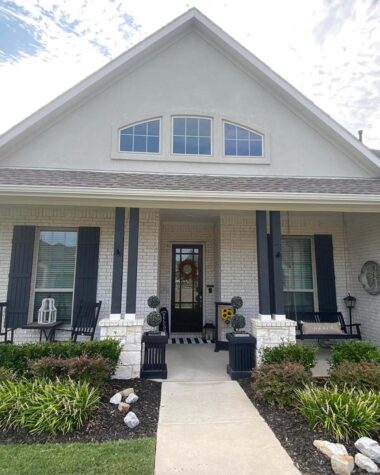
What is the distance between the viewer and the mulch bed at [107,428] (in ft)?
9.47

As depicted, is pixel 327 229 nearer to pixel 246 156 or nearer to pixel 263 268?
pixel 246 156

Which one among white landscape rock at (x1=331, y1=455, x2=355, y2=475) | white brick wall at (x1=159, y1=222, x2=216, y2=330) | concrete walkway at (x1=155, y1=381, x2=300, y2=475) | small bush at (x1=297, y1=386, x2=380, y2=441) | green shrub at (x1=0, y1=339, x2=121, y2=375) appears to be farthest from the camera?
white brick wall at (x1=159, y1=222, x2=216, y2=330)

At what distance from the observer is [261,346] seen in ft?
15.4

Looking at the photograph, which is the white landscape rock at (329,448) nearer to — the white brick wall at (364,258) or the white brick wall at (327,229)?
the white brick wall at (364,258)

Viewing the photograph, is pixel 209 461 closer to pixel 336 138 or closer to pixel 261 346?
pixel 261 346

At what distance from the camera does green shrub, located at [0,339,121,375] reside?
4.05 metres

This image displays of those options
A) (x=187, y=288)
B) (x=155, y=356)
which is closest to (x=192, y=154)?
(x=187, y=288)

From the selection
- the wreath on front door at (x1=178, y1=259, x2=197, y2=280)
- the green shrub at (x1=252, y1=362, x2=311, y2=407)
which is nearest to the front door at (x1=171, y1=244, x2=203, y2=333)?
the wreath on front door at (x1=178, y1=259, x2=197, y2=280)

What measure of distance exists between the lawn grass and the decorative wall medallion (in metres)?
5.24

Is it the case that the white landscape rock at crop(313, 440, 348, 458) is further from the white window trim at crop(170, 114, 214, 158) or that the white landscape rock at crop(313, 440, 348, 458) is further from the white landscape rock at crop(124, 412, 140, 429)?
the white window trim at crop(170, 114, 214, 158)

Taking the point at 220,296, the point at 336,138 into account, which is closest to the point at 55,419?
the point at 220,296

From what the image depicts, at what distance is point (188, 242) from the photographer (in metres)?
7.61

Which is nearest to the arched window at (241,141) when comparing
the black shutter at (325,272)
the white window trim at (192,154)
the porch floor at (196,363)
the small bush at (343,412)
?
the white window trim at (192,154)

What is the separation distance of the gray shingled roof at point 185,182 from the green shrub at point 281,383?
280cm
